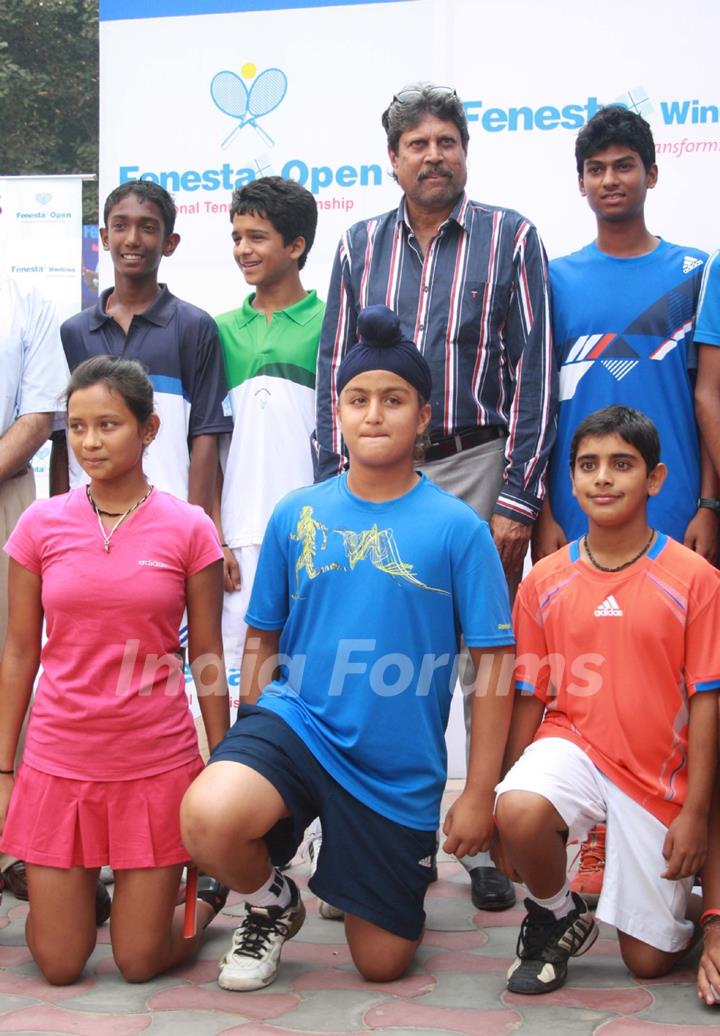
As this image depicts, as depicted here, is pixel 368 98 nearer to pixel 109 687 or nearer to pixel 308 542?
pixel 308 542

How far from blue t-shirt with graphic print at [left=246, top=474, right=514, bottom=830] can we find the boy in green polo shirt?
1.04 metres

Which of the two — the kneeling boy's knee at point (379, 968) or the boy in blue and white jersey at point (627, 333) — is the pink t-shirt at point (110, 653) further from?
the boy in blue and white jersey at point (627, 333)

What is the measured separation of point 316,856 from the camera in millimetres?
3361

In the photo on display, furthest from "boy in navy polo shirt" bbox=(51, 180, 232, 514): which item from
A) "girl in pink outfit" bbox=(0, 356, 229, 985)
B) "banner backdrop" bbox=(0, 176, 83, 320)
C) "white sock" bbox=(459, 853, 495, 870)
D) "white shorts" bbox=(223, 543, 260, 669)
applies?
"banner backdrop" bbox=(0, 176, 83, 320)

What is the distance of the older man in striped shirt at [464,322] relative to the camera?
3.76m

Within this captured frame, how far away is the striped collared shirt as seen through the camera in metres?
3.76

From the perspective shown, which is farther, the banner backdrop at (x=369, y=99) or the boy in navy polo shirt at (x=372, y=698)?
the banner backdrop at (x=369, y=99)

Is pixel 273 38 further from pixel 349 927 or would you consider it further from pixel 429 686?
pixel 349 927

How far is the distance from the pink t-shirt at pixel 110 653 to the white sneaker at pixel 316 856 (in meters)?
0.54

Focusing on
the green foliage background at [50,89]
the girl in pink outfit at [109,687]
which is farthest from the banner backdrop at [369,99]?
the green foliage background at [50,89]

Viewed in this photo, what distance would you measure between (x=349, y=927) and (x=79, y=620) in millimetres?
953

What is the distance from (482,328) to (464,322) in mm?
55

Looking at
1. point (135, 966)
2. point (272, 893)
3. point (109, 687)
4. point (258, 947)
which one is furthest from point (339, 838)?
point (109, 687)

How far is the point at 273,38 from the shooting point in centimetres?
549
